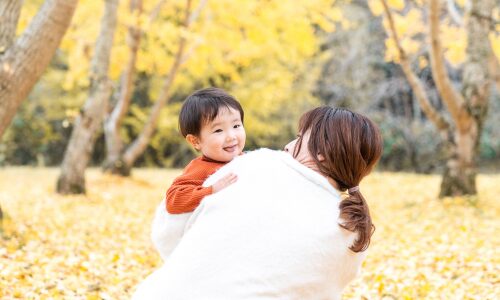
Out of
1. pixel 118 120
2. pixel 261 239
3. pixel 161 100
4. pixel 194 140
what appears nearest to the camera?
pixel 261 239

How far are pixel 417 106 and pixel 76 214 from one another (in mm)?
15133

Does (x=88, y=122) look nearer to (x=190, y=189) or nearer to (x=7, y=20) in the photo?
(x=7, y=20)

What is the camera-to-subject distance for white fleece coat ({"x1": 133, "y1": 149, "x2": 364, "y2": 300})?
228 cm

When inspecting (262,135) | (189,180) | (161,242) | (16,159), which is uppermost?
(189,180)

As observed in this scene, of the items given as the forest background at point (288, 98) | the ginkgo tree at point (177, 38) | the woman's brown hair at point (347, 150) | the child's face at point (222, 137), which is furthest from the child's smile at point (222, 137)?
the forest background at point (288, 98)

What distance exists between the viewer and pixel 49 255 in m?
6.18

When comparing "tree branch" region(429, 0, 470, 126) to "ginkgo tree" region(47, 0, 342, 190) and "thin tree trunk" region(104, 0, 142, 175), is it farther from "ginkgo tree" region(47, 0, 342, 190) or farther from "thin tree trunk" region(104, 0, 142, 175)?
"thin tree trunk" region(104, 0, 142, 175)

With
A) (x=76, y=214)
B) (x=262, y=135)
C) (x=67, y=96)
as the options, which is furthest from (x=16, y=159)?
(x=76, y=214)

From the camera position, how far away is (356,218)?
2334 mm

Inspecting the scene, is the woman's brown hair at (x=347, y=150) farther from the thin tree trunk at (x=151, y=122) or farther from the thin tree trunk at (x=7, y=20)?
the thin tree trunk at (x=151, y=122)

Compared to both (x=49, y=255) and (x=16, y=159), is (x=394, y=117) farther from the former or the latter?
(x=49, y=255)

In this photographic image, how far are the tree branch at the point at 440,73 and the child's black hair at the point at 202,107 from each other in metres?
7.37

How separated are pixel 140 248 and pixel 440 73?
539cm

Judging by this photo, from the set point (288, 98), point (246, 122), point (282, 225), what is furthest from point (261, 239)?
point (288, 98)
